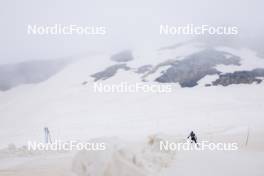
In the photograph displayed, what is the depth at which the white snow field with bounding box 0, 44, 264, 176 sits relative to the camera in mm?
8492

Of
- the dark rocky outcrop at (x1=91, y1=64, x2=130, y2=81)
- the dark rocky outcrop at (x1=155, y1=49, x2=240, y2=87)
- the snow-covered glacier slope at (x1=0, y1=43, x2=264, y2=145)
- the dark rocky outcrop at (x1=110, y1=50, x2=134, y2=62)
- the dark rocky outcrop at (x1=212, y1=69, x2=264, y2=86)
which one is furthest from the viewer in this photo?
the dark rocky outcrop at (x1=110, y1=50, x2=134, y2=62)

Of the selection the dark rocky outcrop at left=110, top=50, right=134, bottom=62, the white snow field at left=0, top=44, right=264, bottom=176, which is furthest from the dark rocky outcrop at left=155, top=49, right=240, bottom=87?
the dark rocky outcrop at left=110, top=50, right=134, bottom=62

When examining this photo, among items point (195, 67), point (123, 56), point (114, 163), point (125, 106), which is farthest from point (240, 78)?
point (114, 163)

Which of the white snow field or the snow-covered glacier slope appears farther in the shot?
the snow-covered glacier slope

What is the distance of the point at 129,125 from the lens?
34.8 meters

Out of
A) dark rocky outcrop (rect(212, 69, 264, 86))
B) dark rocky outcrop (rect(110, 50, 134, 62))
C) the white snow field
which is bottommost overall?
the white snow field

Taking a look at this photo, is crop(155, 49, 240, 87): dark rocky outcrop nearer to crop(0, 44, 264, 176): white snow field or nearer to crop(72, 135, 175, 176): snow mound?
crop(0, 44, 264, 176): white snow field

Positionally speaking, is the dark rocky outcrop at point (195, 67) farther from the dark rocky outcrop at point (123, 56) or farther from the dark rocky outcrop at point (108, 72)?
the dark rocky outcrop at point (123, 56)

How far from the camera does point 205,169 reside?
9.29m

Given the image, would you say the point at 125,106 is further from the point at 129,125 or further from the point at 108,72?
the point at 108,72

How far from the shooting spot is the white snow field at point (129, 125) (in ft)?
27.9

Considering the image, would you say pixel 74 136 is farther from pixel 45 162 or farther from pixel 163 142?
pixel 163 142

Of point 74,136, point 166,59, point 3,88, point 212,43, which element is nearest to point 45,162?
point 74,136

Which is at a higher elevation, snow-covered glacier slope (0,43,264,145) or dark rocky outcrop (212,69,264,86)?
dark rocky outcrop (212,69,264,86)
